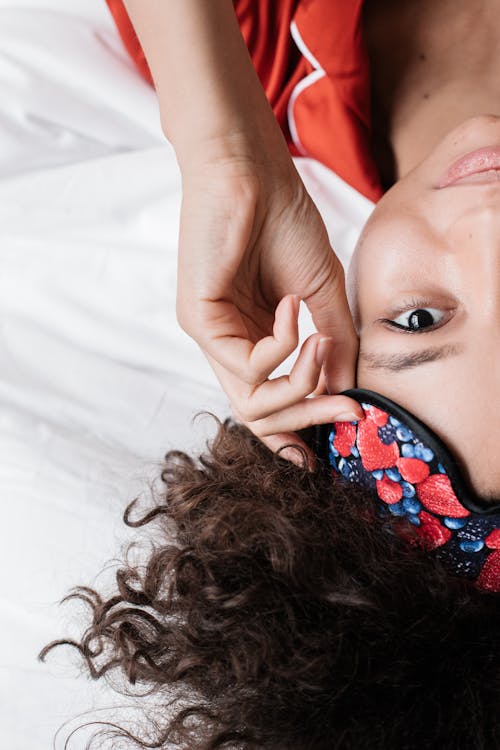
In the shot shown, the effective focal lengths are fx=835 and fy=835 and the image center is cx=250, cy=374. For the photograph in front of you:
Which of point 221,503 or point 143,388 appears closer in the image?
point 221,503

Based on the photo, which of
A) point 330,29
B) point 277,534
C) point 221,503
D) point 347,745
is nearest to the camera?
point 347,745

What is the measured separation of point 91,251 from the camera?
1326mm

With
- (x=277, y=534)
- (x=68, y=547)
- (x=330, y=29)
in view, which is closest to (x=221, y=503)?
(x=277, y=534)

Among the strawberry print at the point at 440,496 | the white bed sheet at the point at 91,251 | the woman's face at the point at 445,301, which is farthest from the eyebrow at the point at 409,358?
the white bed sheet at the point at 91,251

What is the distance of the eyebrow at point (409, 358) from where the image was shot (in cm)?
90

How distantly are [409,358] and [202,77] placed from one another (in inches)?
14.8

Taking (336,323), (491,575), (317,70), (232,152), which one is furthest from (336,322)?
(317,70)

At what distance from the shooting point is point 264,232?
948 millimetres

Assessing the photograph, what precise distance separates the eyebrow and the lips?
206 millimetres

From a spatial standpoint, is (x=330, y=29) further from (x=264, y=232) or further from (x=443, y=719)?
(x=443, y=719)

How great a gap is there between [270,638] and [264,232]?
447 millimetres

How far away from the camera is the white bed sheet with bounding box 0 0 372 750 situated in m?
1.27

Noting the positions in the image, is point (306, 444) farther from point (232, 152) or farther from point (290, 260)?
point (232, 152)

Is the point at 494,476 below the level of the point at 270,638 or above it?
above
